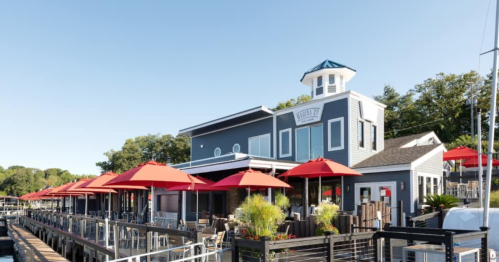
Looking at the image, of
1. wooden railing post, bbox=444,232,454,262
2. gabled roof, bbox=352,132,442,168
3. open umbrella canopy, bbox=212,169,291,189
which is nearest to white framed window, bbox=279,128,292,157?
gabled roof, bbox=352,132,442,168

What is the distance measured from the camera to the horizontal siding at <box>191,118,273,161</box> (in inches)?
850

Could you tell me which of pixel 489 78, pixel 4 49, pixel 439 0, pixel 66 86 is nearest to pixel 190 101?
pixel 66 86

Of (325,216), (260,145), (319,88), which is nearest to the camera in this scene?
(325,216)

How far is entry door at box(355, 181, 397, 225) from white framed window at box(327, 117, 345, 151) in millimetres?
1996

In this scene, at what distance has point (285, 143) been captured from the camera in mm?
20188

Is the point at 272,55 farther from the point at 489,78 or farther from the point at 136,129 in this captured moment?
the point at 136,129

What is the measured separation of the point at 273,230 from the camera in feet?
27.5

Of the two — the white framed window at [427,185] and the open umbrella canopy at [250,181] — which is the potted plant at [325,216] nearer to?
the open umbrella canopy at [250,181]

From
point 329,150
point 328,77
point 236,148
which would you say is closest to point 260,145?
point 236,148

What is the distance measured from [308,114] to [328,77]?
3.43m

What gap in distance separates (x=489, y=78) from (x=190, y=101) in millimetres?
28556

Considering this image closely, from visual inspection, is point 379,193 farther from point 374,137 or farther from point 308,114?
point 308,114

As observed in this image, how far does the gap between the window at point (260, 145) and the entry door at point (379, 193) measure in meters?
5.79

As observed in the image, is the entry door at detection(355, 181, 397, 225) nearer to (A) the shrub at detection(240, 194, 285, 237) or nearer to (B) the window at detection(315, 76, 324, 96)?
(B) the window at detection(315, 76, 324, 96)
